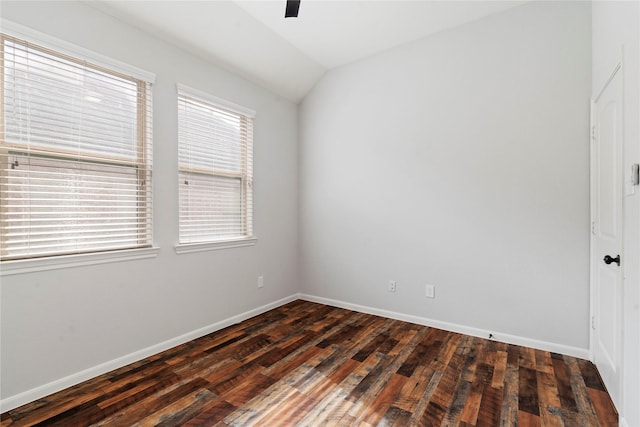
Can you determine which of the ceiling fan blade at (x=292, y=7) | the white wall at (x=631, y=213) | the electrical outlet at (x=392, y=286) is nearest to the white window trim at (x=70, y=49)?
the ceiling fan blade at (x=292, y=7)

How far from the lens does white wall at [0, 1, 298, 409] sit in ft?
6.51

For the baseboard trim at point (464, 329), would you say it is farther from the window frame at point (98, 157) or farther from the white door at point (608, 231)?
the window frame at point (98, 157)

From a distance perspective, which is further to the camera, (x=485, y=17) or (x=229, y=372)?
(x=485, y=17)

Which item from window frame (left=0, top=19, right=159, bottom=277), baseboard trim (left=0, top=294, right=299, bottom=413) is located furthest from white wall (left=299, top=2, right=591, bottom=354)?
window frame (left=0, top=19, right=159, bottom=277)

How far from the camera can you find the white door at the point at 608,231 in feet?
6.06

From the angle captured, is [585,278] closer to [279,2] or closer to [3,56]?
[279,2]

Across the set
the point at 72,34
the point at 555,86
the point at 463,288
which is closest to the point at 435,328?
the point at 463,288

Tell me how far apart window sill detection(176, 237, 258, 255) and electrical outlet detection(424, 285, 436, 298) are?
1.96 metres

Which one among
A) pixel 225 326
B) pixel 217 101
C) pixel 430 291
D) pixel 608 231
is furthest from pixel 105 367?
pixel 608 231

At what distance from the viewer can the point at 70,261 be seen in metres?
2.15

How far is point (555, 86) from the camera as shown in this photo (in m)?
2.61

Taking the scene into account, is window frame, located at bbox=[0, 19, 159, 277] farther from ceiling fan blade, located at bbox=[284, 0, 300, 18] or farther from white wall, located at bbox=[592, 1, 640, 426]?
white wall, located at bbox=[592, 1, 640, 426]

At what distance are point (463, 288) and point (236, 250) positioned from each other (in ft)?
7.78

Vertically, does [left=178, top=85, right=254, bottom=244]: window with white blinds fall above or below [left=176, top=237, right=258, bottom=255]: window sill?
above
